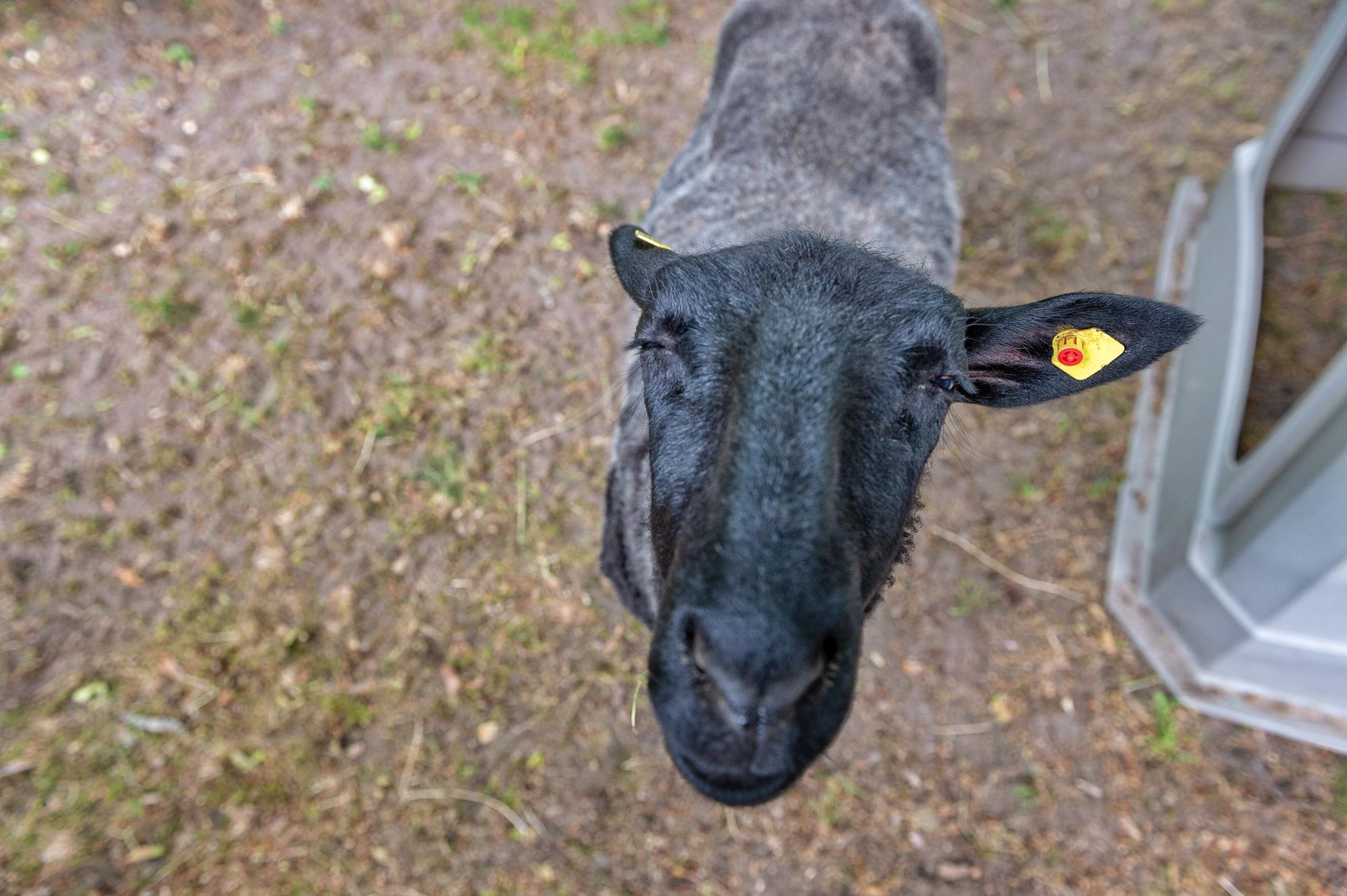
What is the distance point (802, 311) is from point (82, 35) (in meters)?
8.26

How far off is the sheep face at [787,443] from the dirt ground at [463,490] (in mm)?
1365

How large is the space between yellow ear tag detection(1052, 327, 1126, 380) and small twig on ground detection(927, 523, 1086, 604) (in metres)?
2.44

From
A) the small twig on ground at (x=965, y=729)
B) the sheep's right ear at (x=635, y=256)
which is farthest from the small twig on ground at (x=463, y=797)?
the sheep's right ear at (x=635, y=256)

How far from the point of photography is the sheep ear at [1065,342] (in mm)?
2438

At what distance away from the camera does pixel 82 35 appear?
6523 millimetres

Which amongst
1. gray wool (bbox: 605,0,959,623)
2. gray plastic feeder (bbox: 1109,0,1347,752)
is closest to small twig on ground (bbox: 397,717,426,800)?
gray wool (bbox: 605,0,959,623)

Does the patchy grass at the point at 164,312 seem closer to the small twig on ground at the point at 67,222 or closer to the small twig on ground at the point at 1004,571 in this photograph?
the small twig on ground at the point at 67,222

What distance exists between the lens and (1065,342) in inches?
101

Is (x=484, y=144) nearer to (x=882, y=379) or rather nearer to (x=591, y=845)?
(x=882, y=379)

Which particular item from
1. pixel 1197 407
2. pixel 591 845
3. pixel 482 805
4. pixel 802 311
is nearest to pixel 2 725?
pixel 482 805

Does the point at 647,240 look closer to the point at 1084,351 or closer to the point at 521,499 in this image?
the point at 1084,351

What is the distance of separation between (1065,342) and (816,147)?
7.90 ft

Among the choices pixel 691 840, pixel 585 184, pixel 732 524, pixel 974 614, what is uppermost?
pixel 732 524

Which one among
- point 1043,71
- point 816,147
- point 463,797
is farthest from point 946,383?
point 1043,71
